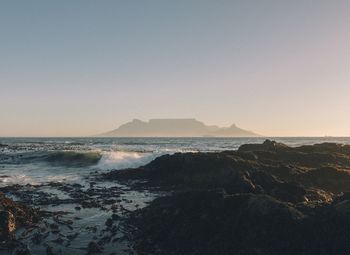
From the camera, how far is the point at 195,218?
19.0 metres

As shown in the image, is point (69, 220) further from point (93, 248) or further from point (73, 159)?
point (73, 159)

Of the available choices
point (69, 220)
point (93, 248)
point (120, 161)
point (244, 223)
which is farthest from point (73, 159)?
point (244, 223)

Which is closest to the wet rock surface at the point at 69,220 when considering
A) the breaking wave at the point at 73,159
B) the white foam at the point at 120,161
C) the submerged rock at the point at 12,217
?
the submerged rock at the point at 12,217

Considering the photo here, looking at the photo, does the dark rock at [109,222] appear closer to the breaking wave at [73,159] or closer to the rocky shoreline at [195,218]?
the rocky shoreline at [195,218]

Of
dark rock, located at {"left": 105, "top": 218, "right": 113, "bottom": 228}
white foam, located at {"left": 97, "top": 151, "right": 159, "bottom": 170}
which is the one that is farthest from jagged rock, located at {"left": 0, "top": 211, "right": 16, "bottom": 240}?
white foam, located at {"left": 97, "top": 151, "right": 159, "bottom": 170}

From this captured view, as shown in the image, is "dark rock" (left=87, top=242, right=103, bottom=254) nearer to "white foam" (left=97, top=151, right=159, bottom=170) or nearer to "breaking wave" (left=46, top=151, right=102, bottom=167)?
"white foam" (left=97, top=151, right=159, bottom=170)

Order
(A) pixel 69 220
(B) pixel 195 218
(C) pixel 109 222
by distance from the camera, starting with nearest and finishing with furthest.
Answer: (B) pixel 195 218 < (C) pixel 109 222 < (A) pixel 69 220

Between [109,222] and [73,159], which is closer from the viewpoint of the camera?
[109,222]

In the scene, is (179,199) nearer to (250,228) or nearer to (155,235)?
(155,235)

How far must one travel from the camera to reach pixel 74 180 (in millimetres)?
41031

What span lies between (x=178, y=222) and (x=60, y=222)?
696 cm

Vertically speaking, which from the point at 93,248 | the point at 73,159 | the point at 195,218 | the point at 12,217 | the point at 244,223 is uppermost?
the point at 73,159

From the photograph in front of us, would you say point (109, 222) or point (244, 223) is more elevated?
point (244, 223)

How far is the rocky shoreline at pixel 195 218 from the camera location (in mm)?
15984
